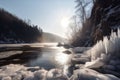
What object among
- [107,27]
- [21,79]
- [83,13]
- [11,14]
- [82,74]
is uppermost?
[11,14]

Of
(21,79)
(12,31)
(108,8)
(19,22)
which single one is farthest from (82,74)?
(19,22)

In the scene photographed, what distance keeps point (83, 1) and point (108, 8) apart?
87.8 feet

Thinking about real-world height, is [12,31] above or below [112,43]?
above

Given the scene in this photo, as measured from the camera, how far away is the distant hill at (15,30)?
375 feet

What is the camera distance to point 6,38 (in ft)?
369

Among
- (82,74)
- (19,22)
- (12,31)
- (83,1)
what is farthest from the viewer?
(19,22)

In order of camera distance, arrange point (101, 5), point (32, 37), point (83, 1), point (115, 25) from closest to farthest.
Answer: point (115, 25) < point (101, 5) < point (83, 1) < point (32, 37)

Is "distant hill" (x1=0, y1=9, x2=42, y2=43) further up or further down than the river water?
further up

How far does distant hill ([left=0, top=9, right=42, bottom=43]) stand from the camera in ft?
375

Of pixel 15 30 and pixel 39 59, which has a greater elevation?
pixel 15 30

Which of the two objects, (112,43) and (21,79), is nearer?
(21,79)

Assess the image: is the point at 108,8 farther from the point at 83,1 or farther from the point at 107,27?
the point at 83,1

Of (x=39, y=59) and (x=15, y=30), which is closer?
(x=39, y=59)

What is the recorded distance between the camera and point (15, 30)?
126m
